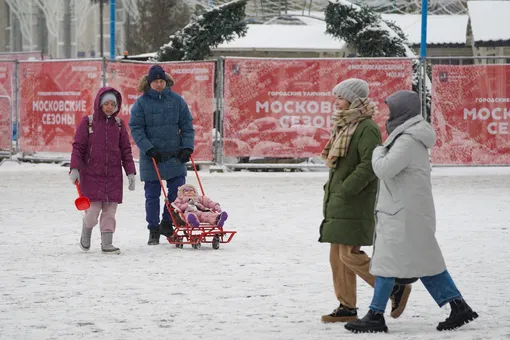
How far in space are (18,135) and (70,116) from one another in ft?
4.18

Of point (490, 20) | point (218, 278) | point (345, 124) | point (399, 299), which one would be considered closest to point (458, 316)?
Answer: point (399, 299)

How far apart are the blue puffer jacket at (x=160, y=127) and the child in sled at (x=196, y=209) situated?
1.02 feet

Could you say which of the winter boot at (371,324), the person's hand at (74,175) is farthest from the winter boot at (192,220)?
the winter boot at (371,324)

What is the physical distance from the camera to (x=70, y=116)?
68.8 feet

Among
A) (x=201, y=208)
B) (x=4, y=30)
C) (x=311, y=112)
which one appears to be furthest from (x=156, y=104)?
(x=4, y=30)

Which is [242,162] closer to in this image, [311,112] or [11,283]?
[311,112]

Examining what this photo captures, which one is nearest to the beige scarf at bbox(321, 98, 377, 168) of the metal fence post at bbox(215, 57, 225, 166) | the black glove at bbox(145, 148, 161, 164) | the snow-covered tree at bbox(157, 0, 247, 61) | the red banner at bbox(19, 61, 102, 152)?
the black glove at bbox(145, 148, 161, 164)

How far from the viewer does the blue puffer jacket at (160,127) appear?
36.3ft

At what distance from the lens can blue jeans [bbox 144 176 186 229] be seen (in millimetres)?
11070

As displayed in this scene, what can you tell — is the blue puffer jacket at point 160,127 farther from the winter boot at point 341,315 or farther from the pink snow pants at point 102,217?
the winter boot at point 341,315

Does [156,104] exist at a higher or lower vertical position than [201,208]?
higher

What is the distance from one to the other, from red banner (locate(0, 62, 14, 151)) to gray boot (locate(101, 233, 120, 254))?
11780 millimetres

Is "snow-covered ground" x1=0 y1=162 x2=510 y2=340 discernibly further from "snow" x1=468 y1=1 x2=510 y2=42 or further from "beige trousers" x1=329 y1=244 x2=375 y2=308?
"snow" x1=468 y1=1 x2=510 y2=42

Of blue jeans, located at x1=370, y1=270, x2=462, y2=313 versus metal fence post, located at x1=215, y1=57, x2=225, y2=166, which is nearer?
blue jeans, located at x1=370, y1=270, x2=462, y2=313
